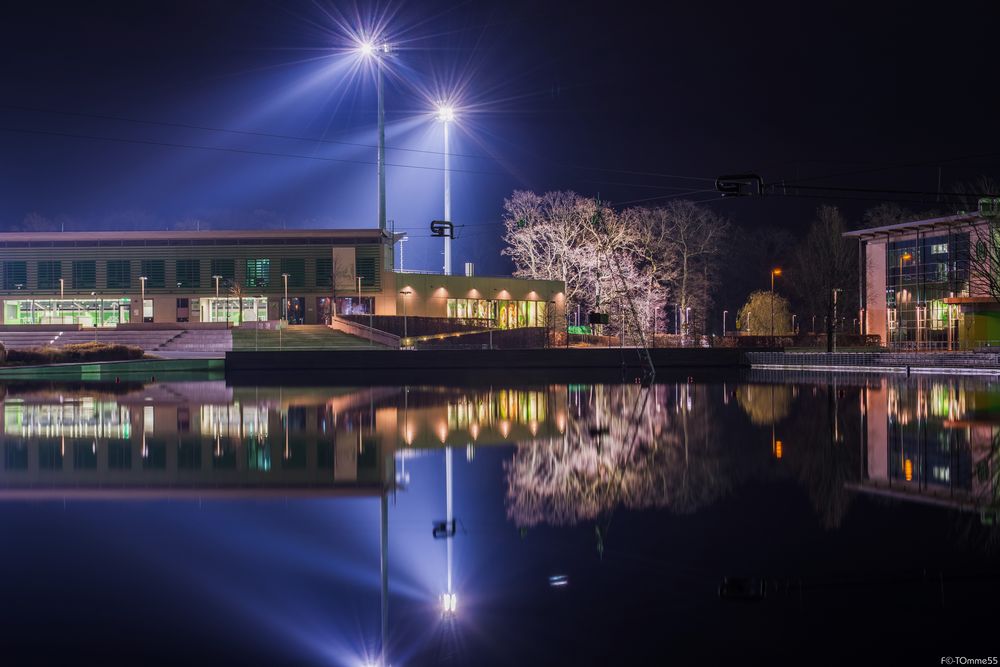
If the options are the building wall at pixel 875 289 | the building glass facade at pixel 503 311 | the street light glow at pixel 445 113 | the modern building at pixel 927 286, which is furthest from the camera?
the building glass facade at pixel 503 311

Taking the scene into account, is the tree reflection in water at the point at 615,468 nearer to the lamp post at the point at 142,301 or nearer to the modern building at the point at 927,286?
the modern building at the point at 927,286

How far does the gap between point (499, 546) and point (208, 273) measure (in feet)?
221

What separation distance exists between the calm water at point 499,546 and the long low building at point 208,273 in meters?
55.3

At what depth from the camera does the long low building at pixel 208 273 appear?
70062 millimetres

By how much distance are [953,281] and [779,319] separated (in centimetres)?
1431

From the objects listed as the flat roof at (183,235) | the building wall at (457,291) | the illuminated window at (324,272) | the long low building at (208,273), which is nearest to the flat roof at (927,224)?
the building wall at (457,291)

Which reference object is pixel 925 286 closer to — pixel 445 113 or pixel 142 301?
pixel 445 113

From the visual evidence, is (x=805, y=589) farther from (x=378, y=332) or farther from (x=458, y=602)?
(x=378, y=332)

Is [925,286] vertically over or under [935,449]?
over

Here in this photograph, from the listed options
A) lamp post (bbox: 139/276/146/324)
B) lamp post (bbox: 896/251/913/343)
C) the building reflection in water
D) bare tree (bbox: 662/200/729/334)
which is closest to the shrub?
lamp post (bbox: 139/276/146/324)

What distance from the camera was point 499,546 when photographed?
687 cm

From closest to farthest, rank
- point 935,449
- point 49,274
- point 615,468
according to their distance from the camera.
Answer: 1. point 615,468
2. point 935,449
3. point 49,274

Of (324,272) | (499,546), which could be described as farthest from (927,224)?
(499,546)

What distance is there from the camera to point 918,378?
36156 mm
